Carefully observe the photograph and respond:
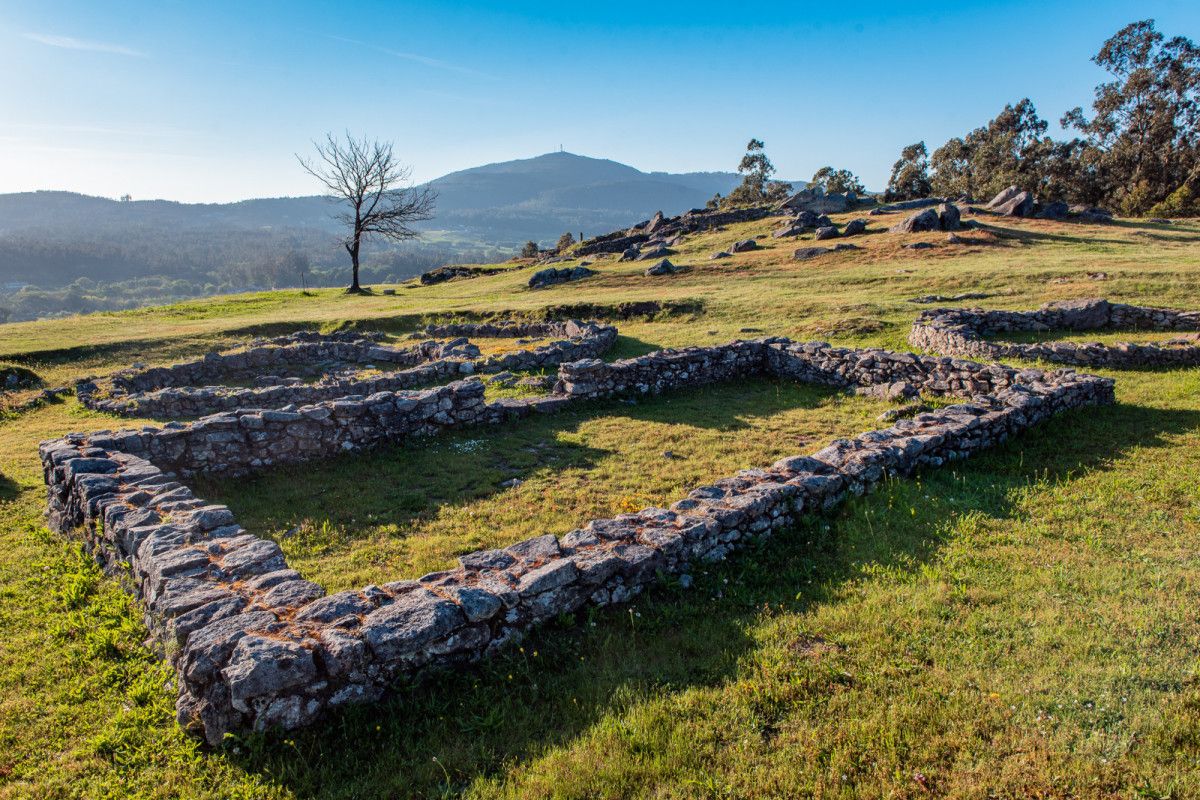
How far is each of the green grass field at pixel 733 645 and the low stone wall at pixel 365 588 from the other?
274mm

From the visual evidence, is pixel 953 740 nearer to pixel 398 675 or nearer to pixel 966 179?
pixel 398 675

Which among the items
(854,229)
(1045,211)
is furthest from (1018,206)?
(854,229)

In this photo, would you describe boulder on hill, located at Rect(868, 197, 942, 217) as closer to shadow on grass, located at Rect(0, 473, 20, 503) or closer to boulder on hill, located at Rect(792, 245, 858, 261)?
boulder on hill, located at Rect(792, 245, 858, 261)

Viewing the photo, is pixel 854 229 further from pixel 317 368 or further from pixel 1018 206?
pixel 317 368

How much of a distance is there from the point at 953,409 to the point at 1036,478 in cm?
233

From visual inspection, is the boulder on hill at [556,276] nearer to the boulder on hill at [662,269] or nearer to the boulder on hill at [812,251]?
the boulder on hill at [662,269]

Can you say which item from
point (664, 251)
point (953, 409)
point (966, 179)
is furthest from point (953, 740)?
point (966, 179)

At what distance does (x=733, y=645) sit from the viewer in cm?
561

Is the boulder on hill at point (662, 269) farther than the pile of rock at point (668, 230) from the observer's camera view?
No

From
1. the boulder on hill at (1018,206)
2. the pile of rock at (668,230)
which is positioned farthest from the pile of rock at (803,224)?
the boulder on hill at (1018,206)

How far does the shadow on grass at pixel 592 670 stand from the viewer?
4.51 m

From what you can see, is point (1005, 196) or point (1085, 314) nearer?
point (1085, 314)

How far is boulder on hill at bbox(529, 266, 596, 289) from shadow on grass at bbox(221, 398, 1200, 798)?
39300 millimetres

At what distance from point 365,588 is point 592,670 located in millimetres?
2292
